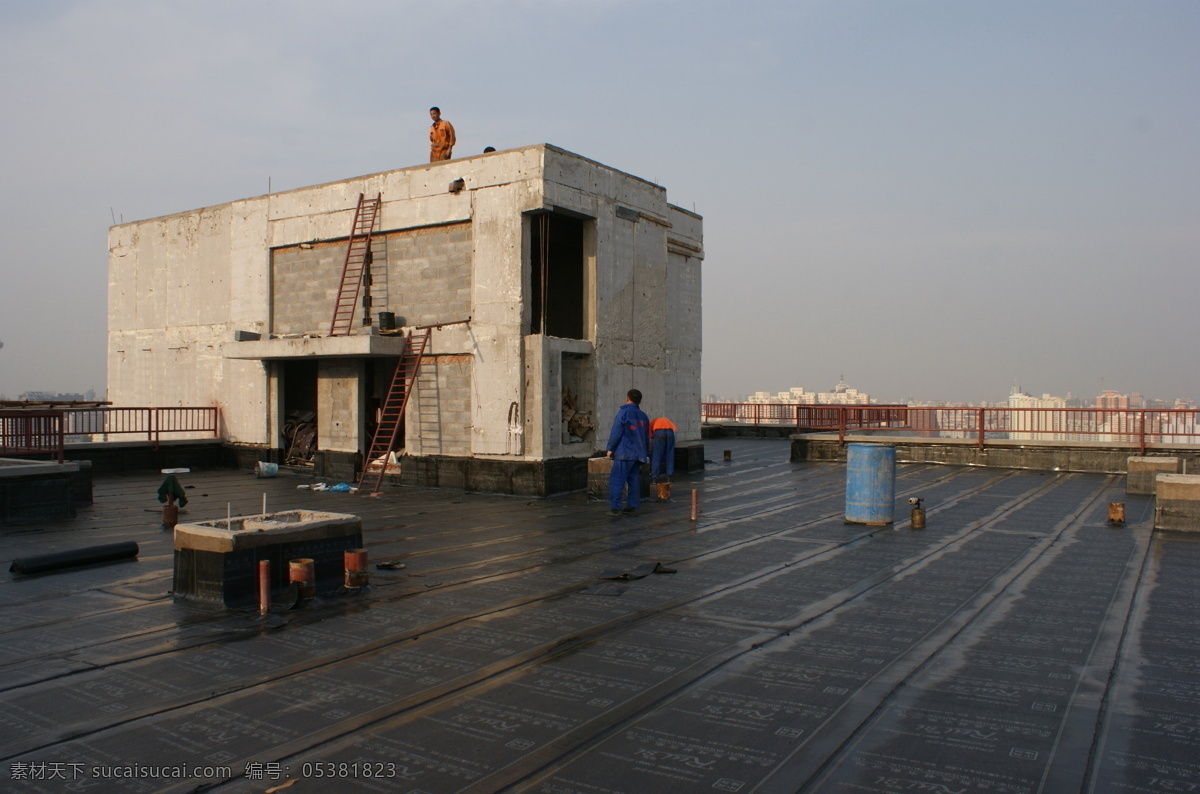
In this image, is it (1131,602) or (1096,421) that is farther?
(1096,421)

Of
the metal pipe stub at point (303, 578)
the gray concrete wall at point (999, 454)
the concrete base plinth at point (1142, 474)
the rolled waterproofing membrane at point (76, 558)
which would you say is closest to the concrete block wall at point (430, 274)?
the rolled waterproofing membrane at point (76, 558)

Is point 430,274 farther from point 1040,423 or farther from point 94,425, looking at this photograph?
point 1040,423

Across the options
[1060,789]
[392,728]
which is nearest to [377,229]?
[392,728]

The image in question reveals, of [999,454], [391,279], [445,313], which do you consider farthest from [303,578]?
[999,454]

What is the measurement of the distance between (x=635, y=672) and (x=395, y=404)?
15.2 metres

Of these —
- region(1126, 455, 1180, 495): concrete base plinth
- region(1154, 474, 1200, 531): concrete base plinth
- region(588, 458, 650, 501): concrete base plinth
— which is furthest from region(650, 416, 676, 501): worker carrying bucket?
region(1126, 455, 1180, 495): concrete base plinth

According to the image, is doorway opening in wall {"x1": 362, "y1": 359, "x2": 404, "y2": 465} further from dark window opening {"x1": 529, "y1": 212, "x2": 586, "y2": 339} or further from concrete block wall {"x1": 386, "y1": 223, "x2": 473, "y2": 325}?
dark window opening {"x1": 529, "y1": 212, "x2": 586, "y2": 339}

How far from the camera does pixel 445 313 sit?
64.4ft

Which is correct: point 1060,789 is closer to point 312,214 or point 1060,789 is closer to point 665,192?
point 665,192

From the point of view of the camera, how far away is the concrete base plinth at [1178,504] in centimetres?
1275

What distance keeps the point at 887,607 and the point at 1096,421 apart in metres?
19.7

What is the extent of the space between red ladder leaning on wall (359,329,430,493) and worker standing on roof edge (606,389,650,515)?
19.6 feet

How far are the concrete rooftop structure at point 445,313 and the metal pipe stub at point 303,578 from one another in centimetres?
951

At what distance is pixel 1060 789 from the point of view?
4449 mm
